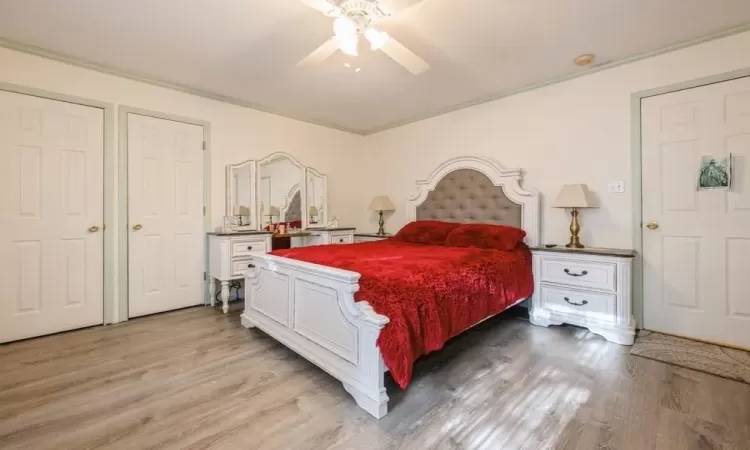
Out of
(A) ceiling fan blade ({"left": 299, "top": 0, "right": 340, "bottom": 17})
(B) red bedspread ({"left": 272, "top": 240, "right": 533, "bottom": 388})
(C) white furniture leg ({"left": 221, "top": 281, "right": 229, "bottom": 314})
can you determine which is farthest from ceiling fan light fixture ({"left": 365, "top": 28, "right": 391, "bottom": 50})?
(C) white furniture leg ({"left": 221, "top": 281, "right": 229, "bottom": 314})

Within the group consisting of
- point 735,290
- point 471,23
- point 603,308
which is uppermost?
point 471,23

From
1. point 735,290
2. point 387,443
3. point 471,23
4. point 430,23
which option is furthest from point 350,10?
point 735,290

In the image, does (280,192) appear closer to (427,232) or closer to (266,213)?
(266,213)

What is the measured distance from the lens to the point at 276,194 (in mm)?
4164

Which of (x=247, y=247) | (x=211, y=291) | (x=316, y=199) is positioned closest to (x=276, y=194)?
(x=316, y=199)

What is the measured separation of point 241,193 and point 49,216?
1627 mm

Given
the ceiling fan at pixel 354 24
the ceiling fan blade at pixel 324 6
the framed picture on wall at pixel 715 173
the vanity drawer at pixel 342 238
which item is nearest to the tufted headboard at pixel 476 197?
the vanity drawer at pixel 342 238

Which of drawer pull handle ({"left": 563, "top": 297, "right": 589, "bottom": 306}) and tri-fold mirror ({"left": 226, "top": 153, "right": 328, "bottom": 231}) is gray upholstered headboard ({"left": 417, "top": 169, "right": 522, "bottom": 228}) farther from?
tri-fold mirror ({"left": 226, "top": 153, "right": 328, "bottom": 231})

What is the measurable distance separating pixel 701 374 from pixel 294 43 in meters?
3.55

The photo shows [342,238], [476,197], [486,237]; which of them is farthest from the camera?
[342,238]

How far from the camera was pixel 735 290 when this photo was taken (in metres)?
2.43

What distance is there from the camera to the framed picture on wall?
2436mm

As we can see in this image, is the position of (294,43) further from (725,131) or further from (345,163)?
(725,131)

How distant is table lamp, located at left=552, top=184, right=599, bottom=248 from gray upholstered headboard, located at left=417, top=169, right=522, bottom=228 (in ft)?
1.61
